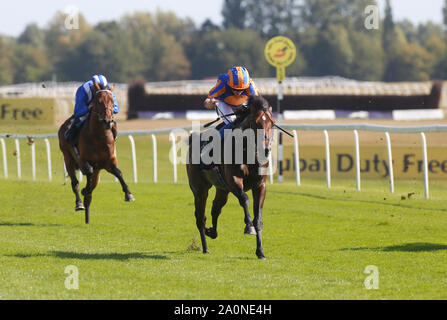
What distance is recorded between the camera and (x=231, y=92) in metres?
8.70

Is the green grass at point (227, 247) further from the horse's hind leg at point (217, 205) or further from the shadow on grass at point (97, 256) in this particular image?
the horse's hind leg at point (217, 205)

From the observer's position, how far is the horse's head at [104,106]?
10562 mm

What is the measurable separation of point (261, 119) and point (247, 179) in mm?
687

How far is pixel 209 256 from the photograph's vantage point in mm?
8461

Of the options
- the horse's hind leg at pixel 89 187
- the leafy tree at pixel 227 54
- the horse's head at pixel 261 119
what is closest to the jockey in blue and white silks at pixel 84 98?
the horse's hind leg at pixel 89 187

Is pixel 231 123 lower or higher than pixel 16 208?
higher

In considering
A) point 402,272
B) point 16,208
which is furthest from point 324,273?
point 16,208

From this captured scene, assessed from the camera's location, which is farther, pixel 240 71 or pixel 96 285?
pixel 240 71

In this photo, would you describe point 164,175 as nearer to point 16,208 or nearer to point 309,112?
point 16,208

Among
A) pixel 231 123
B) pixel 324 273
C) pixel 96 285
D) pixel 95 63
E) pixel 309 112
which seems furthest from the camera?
pixel 95 63

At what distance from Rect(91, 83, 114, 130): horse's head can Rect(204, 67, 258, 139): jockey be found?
227 centimetres

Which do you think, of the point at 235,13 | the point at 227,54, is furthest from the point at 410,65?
the point at 235,13

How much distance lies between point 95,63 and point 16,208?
7711 centimetres

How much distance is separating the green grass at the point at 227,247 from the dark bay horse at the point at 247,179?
346 mm
